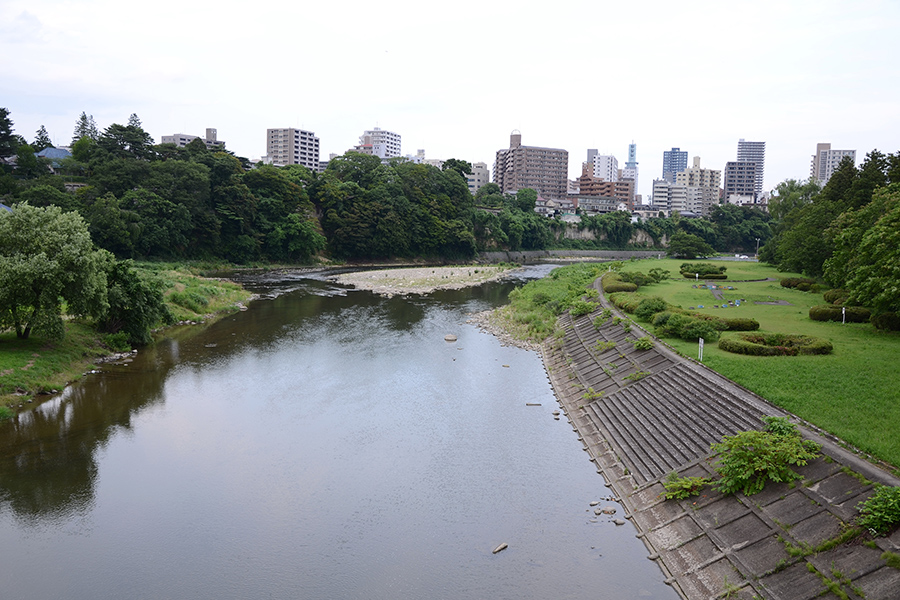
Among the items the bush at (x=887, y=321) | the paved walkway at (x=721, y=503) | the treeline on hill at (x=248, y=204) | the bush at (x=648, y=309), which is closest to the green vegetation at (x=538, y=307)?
the bush at (x=648, y=309)

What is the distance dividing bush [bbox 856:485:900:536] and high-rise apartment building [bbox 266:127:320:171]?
160m

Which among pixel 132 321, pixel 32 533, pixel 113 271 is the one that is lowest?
pixel 32 533

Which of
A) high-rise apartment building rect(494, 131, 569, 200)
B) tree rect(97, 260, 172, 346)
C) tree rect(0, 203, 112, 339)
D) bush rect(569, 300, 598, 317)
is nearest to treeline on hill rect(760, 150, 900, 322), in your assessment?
bush rect(569, 300, 598, 317)

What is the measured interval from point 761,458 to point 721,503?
1.45m

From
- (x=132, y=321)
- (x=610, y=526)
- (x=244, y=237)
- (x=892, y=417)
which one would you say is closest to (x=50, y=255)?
(x=132, y=321)

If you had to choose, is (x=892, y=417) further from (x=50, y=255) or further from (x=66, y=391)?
(x=50, y=255)

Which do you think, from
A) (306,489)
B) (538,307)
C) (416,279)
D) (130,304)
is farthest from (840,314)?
(416,279)

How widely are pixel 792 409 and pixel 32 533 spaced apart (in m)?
20.3

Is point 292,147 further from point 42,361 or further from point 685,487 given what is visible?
point 685,487

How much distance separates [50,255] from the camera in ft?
85.4

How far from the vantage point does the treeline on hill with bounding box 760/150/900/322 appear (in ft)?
75.7

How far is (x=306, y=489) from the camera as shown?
57.5ft

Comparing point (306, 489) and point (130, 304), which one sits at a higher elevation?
point (130, 304)

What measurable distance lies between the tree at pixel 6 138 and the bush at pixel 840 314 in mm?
86605
